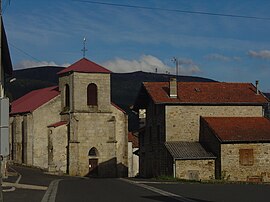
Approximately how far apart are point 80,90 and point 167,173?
59.9ft

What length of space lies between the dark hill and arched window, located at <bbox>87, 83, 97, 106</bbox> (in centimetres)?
5519

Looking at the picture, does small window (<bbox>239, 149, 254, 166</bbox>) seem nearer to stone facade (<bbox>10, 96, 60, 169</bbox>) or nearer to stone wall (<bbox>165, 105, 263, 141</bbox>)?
stone wall (<bbox>165, 105, 263, 141</bbox>)

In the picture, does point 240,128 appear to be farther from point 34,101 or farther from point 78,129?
point 34,101

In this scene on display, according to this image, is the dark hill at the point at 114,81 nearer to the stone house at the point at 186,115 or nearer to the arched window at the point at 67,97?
the arched window at the point at 67,97

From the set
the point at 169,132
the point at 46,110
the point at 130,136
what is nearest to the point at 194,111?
the point at 169,132

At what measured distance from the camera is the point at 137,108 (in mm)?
51406

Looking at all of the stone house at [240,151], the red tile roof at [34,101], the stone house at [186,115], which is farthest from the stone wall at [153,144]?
the red tile roof at [34,101]

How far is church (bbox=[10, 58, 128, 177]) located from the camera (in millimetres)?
56094

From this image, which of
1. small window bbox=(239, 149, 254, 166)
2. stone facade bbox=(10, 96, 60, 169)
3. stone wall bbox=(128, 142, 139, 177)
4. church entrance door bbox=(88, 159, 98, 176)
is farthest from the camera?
stone wall bbox=(128, 142, 139, 177)

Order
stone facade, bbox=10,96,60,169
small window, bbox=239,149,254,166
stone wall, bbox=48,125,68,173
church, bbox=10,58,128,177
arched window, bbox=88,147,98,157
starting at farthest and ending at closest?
1. stone facade, bbox=10,96,60,169
2. arched window, bbox=88,147,98,157
3. church, bbox=10,58,128,177
4. stone wall, bbox=48,125,68,173
5. small window, bbox=239,149,254,166

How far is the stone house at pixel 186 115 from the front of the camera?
42000 mm

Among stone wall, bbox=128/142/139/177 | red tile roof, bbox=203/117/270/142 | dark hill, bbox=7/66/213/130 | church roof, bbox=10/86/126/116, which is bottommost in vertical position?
stone wall, bbox=128/142/139/177

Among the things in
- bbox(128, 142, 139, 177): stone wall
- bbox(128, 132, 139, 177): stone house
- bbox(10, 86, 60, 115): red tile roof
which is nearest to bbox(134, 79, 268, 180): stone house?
bbox(10, 86, 60, 115): red tile roof

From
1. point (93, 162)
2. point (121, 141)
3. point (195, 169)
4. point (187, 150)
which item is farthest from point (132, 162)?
point (195, 169)
